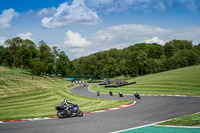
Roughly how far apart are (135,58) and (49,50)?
2204 inches

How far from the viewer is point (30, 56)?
395 ft

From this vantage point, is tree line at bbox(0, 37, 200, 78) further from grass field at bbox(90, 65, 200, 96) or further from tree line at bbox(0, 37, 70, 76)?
grass field at bbox(90, 65, 200, 96)

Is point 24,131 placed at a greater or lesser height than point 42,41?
lesser

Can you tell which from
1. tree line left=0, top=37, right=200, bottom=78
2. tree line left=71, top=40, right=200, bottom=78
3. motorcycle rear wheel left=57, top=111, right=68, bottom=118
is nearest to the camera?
motorcycle rear wheel left=57, top=111, right=68, bottom=118

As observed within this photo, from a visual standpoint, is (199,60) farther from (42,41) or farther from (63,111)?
(63,111)

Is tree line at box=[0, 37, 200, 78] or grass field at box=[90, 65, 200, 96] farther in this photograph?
tree line at box=[0, 37, 200, 78]

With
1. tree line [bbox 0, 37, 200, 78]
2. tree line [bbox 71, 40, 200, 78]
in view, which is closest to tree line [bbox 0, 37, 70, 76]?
tree line [bbox 0, 37, 200, 78]

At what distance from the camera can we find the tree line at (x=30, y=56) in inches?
4660

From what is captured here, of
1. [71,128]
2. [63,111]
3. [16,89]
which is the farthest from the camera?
[16,89]

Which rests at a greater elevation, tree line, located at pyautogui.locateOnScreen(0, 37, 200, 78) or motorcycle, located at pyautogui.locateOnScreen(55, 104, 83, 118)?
tree line, located at pyautogui.locateOnScreen(0, 37, 200, 78)

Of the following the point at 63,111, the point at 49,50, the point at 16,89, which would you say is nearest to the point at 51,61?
the point at 49,50

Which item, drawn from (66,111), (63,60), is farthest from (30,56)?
(66,111)

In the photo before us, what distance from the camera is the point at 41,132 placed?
11852mm

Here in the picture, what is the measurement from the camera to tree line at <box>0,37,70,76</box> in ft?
388
